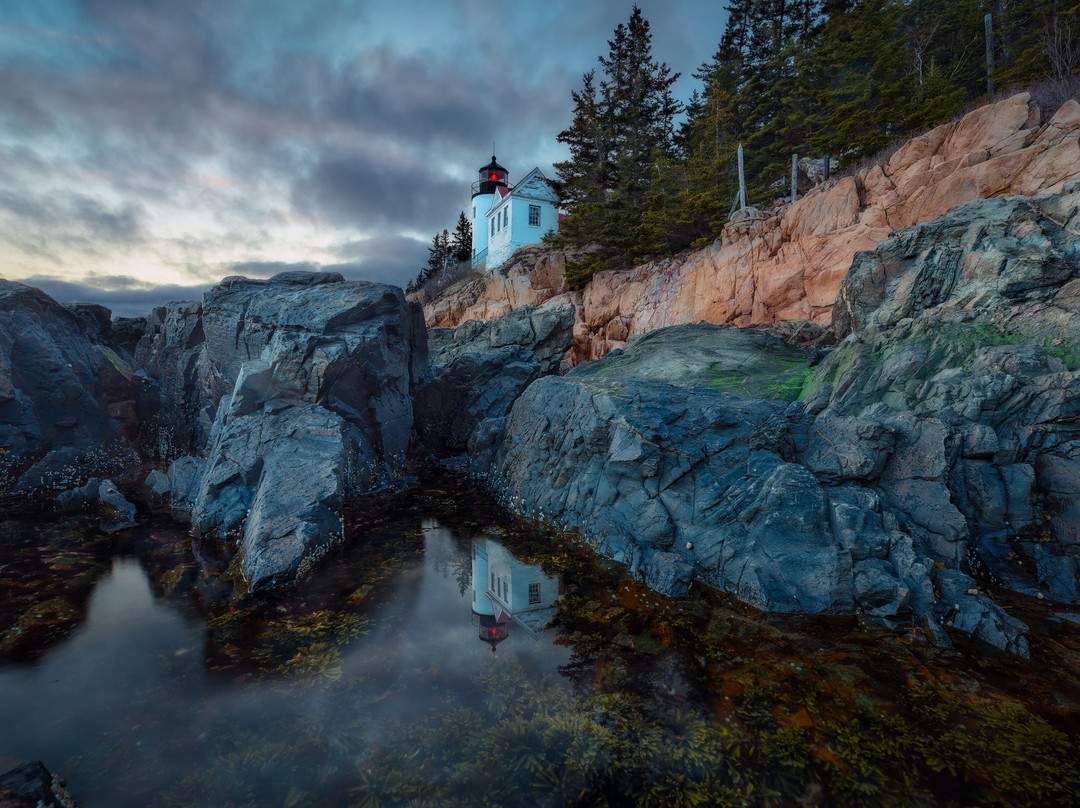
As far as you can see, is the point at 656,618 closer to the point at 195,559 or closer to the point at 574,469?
the point at 574,469

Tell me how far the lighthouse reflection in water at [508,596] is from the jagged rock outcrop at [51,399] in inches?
599

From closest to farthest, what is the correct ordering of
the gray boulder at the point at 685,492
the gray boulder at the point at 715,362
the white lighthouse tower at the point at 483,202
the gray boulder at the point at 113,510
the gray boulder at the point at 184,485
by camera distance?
1. the gray boulder at the point at 685,492
2. the gray boulder at the point at 113,510
3. the gray boulder at the point at 184,485
4. the gray boulder at the point at 715,362
5. the white lighthouse tower at the point at 483,202

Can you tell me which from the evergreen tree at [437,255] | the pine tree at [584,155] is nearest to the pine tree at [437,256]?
the evergreen tree at [437,255]

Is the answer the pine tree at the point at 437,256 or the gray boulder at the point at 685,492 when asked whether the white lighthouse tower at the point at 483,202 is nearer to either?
the pine tree at the point at 437,256

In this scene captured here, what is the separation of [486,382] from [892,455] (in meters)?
16.9

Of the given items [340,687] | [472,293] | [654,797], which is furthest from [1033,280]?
[472,293]

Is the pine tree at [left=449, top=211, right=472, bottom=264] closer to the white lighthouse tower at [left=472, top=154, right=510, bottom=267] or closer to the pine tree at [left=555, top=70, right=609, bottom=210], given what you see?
the white lighthouse tower at [left=472, top=154, right=510, bottom=267]

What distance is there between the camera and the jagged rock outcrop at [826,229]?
688 inches

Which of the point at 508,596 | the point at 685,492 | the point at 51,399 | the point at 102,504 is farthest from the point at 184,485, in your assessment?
the point at 685,492

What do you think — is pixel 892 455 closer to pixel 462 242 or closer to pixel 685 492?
pixel 685 492

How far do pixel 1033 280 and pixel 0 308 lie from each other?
30843mm

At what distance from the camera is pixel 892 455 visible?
9430 mm

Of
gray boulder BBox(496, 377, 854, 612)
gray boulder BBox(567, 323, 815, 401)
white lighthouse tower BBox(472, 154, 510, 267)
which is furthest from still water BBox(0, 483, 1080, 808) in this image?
white lighthouse tower BBox(472, 154, 510, 267)

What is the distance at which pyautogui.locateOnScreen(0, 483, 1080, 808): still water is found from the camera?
5055 millimetres
